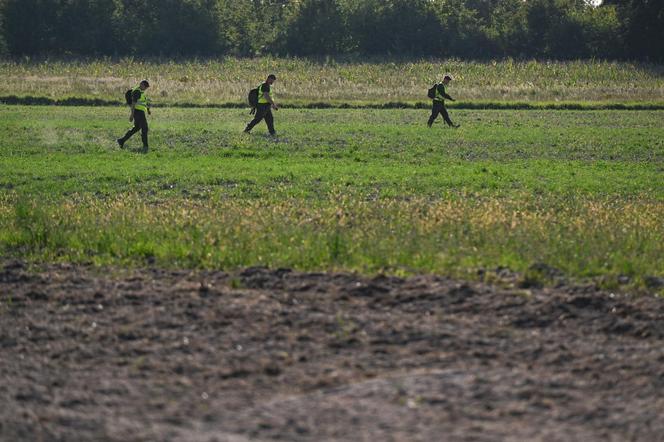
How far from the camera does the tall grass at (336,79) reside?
52.6 m

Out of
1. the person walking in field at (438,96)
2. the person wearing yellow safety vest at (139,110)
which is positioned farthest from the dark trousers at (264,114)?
the person walking in field at (438,96)

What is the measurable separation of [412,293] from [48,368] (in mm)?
3494

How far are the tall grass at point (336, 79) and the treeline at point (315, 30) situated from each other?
847 centimetres

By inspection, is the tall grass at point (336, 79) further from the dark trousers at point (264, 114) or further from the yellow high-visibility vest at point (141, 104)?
the yellow high-visibility vest at point (141, 104)

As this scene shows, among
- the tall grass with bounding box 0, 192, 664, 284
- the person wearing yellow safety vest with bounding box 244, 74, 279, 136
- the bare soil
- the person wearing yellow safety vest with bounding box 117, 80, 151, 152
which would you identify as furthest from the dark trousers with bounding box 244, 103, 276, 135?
the bare soil

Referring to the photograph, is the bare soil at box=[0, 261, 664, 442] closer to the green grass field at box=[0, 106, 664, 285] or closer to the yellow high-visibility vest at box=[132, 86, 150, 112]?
the green grass field at box=[0, 106, 664, 285]

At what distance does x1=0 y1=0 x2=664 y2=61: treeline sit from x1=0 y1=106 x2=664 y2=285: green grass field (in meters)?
54.5

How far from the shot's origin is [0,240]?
43.9 ft

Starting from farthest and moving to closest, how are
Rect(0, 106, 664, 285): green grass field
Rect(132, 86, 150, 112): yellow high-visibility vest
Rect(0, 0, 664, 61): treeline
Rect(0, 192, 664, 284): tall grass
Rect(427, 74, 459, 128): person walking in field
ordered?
Rect(0, 0, 664, 61): treeline, Rect(427, 74, 459, 128): person walking in field, Rect(132, 86, 150, 112): yellow high-visibility vest, Rect(0, 106, 664, 285): green grass field, Rect(0, 192, 664, 284): tall grass

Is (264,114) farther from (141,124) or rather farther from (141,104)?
(141,104)

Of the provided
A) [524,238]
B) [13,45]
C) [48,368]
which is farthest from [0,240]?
[13,45]

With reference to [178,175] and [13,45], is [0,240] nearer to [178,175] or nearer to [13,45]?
[178,175]

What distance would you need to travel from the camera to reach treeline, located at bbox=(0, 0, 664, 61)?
85.8 m

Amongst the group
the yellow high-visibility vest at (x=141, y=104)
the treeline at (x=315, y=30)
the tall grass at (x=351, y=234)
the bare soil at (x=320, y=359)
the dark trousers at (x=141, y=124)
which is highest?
the treeline at (x=315, y=30)
